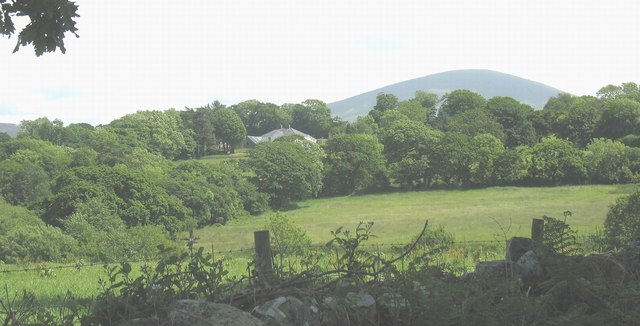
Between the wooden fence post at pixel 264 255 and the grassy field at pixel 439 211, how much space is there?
4557 cm

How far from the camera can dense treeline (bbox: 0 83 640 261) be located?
5638 centimetres

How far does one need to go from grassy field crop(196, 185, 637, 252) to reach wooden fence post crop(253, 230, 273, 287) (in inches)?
1794

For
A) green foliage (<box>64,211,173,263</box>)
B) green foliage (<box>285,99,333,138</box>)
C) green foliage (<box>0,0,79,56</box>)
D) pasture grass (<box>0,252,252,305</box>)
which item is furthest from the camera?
green foliage (<box>285,99,333,138</box>)

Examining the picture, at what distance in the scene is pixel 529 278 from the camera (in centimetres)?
395

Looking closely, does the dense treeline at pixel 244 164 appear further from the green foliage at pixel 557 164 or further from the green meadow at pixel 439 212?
the green meadow at pixel 439 212

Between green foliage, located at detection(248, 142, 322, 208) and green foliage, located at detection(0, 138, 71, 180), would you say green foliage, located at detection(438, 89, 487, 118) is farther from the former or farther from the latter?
green foliage, located at detection(0, 138, 71, 180)

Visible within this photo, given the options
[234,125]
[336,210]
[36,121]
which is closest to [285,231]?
[336,210]

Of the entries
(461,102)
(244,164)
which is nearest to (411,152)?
(244,164)

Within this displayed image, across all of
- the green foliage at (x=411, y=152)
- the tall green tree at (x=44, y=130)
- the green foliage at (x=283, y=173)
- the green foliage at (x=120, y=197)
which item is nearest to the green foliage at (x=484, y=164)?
the green foliage at (x=411, y=152)

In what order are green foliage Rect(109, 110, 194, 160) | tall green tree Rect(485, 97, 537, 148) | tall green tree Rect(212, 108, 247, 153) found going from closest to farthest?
tall green tree Rect(485, 97, 537, 148) < green foliage Rect(109, 110, 194, 160) < tall green tree Rect(212, 108, 247, 153)

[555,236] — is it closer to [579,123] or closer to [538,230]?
[538,230]

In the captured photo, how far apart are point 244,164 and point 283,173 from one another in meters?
9.75

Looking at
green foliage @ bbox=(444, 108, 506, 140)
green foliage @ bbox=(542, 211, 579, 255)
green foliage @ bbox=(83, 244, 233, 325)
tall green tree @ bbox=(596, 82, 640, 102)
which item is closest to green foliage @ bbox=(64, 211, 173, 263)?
green foliage @ bbox=(542, 211, 579, 255)

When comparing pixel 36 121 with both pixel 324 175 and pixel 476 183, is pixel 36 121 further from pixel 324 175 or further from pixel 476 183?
pixel 476 183
